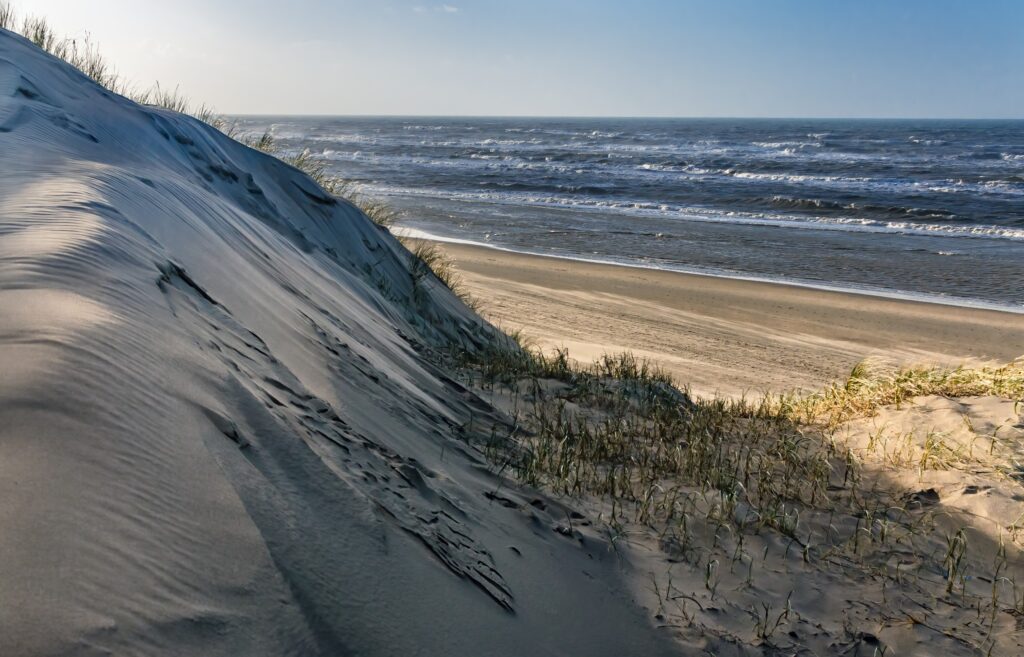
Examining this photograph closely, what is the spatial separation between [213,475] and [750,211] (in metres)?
25.3

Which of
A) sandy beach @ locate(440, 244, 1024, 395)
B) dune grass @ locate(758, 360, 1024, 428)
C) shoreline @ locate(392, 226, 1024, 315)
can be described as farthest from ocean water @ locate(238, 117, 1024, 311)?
dune grass @ locate(758, 360, 1024, 428)

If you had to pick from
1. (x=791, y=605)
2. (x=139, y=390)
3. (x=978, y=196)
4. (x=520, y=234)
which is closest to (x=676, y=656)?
(x=791, y=605)

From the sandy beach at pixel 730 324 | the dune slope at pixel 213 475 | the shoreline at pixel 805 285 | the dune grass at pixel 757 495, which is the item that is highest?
the dune slope at pixel 213 475

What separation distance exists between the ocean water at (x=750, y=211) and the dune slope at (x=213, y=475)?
13334 millimetres

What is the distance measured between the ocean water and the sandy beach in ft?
4.85

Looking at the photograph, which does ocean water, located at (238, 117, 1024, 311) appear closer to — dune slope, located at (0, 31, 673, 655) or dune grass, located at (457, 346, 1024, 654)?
dune grass, located at (457, 346, 1024, 654)

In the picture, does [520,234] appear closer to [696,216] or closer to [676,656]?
[696,216]

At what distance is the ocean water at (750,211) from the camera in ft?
54.5

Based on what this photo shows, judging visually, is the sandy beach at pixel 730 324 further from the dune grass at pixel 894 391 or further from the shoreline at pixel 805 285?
the dune grass at pixel 894 391

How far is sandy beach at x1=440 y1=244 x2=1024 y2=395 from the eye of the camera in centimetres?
980

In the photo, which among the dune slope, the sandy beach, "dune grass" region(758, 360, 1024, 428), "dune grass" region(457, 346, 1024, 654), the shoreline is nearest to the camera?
the dune slope

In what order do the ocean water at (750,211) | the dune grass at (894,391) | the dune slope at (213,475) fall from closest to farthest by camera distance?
the dune slope at (213,475)
the dune grass at (894,391)
the ocean water at (750,211)

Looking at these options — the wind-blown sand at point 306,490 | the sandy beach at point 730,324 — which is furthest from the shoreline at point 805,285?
the wind-blown sand at point 306,490

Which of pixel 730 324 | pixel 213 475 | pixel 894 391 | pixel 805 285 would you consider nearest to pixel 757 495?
pixel 894 391
